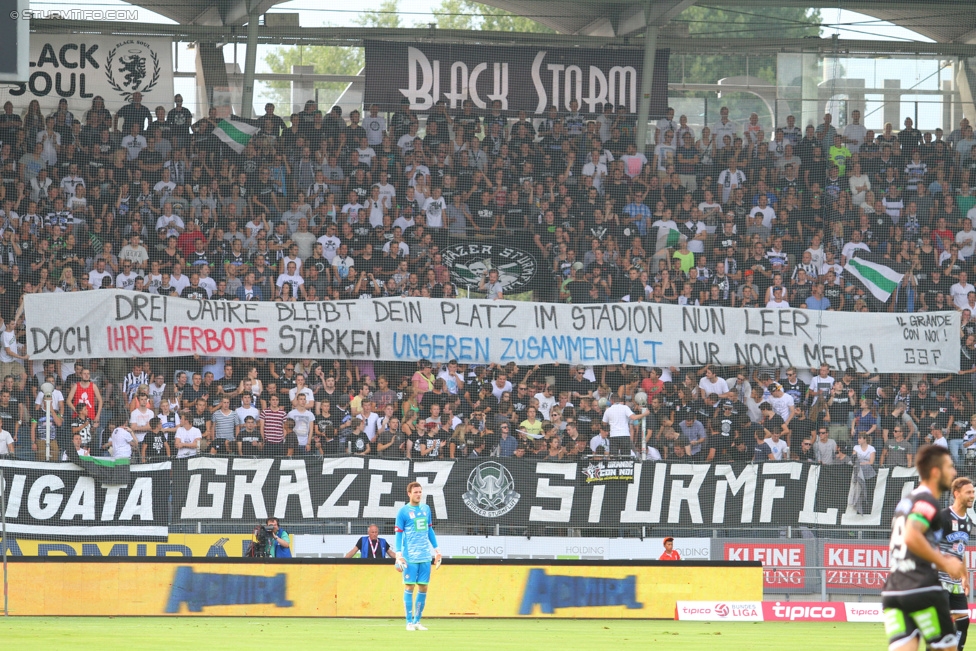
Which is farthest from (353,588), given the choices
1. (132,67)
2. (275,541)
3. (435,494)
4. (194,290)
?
(132,67)

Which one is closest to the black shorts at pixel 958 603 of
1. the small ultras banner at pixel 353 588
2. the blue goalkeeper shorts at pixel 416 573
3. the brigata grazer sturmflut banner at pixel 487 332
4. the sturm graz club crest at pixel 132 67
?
the blue goalkeeper shorts at pixel 416 573

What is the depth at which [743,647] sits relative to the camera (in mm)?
12773

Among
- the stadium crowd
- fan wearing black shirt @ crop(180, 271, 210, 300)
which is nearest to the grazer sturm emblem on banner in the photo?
the stadium crowd

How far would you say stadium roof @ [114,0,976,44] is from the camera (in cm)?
2398

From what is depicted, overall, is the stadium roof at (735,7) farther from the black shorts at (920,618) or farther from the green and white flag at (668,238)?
the black shorts at (920,618)

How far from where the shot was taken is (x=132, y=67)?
23375mm

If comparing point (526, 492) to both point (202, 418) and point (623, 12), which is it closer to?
point (202, 418)

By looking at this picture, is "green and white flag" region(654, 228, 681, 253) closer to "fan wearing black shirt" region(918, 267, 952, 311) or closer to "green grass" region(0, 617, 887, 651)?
"fan wearing black shirt" region(918, 267, 952, 311)

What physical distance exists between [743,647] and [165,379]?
35.6 feet

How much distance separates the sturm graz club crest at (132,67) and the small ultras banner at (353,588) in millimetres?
10393

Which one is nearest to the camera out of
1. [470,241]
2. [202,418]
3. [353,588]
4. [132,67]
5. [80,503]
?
[353,588]

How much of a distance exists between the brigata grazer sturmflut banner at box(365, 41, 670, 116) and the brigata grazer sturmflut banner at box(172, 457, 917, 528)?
7.89m

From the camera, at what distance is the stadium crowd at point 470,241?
19.7 metres

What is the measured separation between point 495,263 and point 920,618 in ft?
50.8
